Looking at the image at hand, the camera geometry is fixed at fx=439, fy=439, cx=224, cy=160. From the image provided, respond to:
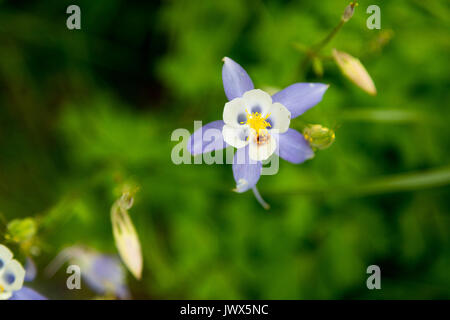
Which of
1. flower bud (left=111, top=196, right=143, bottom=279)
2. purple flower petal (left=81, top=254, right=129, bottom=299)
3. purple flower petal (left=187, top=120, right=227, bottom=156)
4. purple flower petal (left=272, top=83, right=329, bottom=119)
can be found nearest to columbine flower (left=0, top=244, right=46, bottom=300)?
flower bud (left=111, top=196, right=143, bottom=279)

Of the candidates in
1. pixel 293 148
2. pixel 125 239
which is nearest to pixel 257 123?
pixel 293 148

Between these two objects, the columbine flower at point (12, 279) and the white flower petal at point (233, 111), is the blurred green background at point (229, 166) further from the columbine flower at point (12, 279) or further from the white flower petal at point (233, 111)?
the white flower petal at point (233, 111)

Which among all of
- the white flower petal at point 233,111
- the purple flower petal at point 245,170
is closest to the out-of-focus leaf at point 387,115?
the white flower petal at point 233,111

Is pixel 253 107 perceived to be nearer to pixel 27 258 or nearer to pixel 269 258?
pixel 27 258

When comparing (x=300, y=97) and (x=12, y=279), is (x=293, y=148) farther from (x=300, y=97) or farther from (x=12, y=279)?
(x=12, y=279)

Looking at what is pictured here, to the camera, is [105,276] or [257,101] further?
[105,276]
